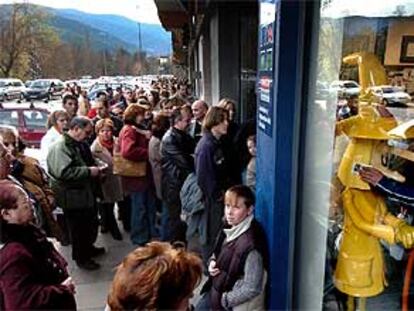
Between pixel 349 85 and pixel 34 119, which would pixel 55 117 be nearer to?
pixel 349 85

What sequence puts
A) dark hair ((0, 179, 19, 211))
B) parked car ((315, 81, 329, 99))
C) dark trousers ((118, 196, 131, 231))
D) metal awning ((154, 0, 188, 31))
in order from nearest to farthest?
dark hair ((0, 179, 19, 211))
parked car ((315, 81, 329, 99))
dark trousers ((118, 196, 131, 231))
metal awning ((154, 0, 188, 31))

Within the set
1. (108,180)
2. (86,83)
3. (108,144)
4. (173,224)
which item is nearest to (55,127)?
(108,144)

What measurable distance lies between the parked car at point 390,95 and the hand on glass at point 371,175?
0.35 metres

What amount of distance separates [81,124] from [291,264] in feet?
7.22

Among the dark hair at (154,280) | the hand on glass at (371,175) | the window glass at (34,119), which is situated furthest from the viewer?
the window glass at (34,119)

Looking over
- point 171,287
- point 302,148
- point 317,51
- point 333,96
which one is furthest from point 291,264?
point 171,287

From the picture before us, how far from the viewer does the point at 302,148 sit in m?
2.64

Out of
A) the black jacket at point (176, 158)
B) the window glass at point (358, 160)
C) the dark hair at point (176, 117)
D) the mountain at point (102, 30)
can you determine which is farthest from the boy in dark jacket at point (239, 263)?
the mountain at point (102, 30)

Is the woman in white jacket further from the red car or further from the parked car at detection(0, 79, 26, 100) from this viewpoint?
the parked car at detection(0, 79, 26, 100)

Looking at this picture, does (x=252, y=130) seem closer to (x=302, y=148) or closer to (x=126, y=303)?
(x=302, y=148)

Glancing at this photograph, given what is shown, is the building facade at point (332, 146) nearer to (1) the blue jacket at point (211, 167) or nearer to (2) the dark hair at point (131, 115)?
(1) the blue jacket at point (211, 167)

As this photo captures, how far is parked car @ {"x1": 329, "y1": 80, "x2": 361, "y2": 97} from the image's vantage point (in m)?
2.41

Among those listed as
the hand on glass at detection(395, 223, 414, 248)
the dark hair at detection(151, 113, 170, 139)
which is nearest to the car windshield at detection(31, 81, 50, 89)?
the dark hair at detection(151, 113, 170, 139)

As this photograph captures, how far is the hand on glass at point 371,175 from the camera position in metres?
2.27
